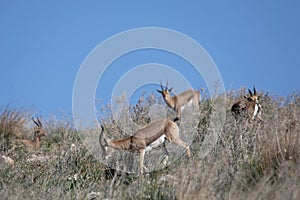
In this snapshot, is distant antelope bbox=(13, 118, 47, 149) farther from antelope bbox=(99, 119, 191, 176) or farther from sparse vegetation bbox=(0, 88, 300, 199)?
antelope bbox=(99, 119, 191, 176)

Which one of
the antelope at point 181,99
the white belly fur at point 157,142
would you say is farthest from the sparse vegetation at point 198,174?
the antelope at point 181,99

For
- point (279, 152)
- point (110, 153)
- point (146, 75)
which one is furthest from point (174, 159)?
point (279, 152)

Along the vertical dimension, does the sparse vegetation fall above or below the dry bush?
below

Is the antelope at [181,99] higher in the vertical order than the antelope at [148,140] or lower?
higher

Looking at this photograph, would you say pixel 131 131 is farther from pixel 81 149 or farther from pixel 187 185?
pixel 187 185

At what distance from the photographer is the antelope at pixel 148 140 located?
38.7 ft

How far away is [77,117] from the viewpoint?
1402 centimetres

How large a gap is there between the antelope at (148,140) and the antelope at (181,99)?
4.34m

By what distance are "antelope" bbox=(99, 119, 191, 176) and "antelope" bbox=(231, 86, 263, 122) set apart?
1.46 metres

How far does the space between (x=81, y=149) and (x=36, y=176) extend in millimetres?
1406

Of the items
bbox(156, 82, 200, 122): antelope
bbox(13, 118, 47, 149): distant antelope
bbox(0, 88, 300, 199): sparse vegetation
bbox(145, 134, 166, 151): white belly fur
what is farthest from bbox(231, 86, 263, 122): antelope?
bbox(13, 118, 47, 149): distant antelope

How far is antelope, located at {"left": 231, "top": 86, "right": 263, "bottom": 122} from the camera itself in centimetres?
1298

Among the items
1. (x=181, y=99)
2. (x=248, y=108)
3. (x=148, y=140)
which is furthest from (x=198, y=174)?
(x=181, y=99)

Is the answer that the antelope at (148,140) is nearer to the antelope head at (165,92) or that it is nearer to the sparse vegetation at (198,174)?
the sparse vegetation at (198,174)
